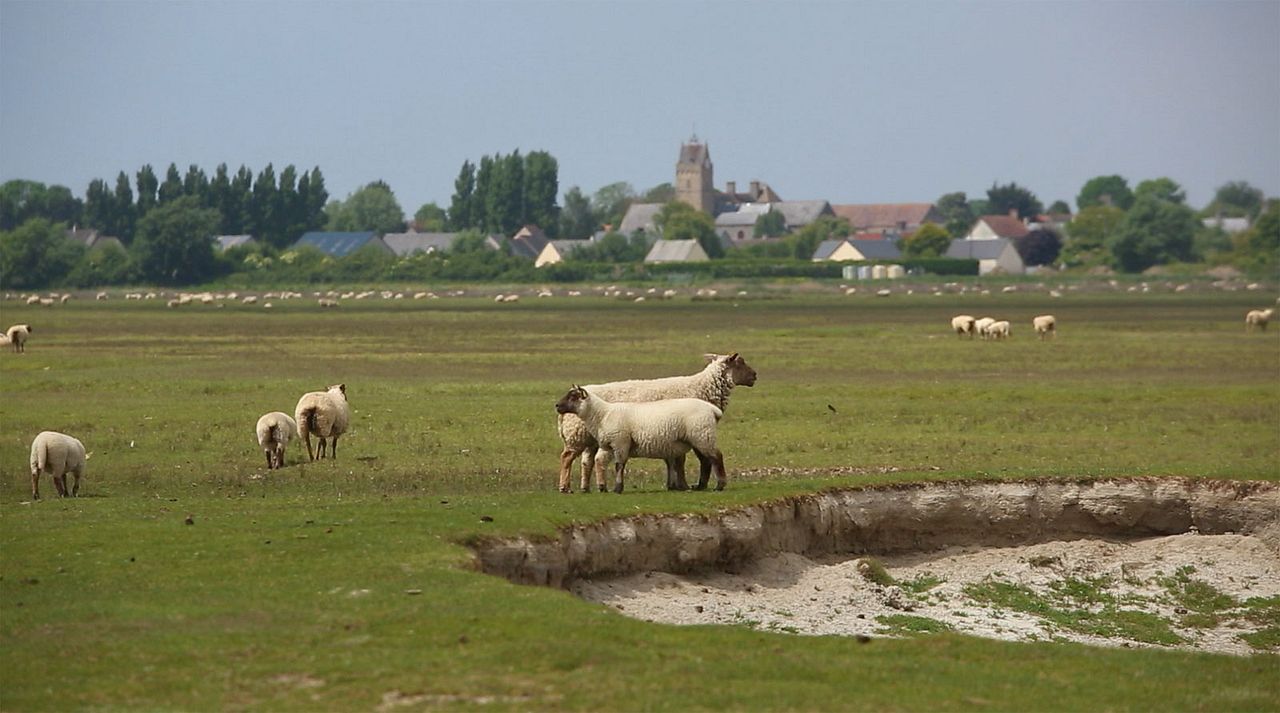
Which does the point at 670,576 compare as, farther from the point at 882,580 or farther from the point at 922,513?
the point at 922,513

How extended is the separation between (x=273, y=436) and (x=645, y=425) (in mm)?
8518

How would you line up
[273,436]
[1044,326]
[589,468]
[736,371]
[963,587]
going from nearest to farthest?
[963,587] → [589,468] → [736,371] → [273,436] → [1044,326]

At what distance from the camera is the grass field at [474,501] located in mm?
12953

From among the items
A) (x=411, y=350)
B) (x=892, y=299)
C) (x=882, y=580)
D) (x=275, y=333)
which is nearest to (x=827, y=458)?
(x=882, y=580)

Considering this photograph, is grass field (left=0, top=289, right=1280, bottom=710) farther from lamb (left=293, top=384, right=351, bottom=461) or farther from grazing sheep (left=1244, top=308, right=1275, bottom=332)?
grazing sheep (left=1244, top=308, right=1275, bottom=332)

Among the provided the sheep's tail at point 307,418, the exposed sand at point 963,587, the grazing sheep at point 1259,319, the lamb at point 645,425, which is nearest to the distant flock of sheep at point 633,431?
the lamb at point 645,425

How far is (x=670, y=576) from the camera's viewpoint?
66.8ft

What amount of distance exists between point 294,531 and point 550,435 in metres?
14.9

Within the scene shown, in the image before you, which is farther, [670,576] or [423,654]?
[670,576]

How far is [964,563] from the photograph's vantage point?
23.5 m

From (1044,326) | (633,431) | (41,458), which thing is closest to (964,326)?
(1044,326)

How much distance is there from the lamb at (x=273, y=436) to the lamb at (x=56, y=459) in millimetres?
4121

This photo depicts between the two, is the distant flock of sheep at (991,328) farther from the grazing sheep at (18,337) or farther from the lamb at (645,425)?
the lamb at (645,425)

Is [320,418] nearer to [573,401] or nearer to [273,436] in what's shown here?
[273,436]
